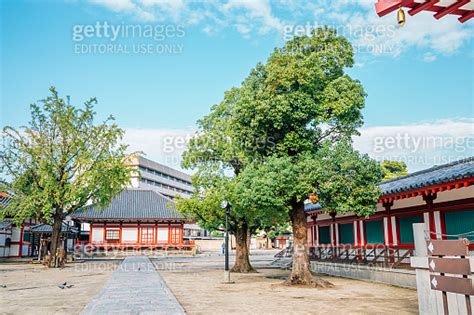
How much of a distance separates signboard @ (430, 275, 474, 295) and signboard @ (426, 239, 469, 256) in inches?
14.7

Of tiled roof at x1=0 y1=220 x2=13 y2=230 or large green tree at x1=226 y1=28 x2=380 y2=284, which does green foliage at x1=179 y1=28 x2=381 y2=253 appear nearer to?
large green tree at x1=226 y1=28 x2=380 y2=284

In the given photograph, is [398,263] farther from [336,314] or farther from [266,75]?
[266,75]

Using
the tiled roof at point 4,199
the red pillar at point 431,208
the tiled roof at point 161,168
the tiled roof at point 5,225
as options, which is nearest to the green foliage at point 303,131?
the red pillar at point 431,208

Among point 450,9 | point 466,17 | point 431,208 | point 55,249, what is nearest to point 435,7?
point 450,9

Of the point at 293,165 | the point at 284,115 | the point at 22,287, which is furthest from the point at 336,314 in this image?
the point at 22,287

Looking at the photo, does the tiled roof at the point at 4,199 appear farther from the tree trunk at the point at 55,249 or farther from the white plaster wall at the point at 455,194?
the white plaster wall at the point at 455,194

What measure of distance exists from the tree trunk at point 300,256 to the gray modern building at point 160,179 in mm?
56805

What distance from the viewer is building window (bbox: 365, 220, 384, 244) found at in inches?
659

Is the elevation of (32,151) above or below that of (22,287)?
above

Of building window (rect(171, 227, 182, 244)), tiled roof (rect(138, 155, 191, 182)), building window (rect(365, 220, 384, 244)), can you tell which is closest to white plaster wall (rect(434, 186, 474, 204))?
building window (rect(365, 220, 384, 244))

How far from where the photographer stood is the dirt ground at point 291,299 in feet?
30.0

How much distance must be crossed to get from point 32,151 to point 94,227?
17769 mm

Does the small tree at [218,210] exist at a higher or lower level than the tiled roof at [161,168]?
lower

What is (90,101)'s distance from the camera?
25.9 metres
